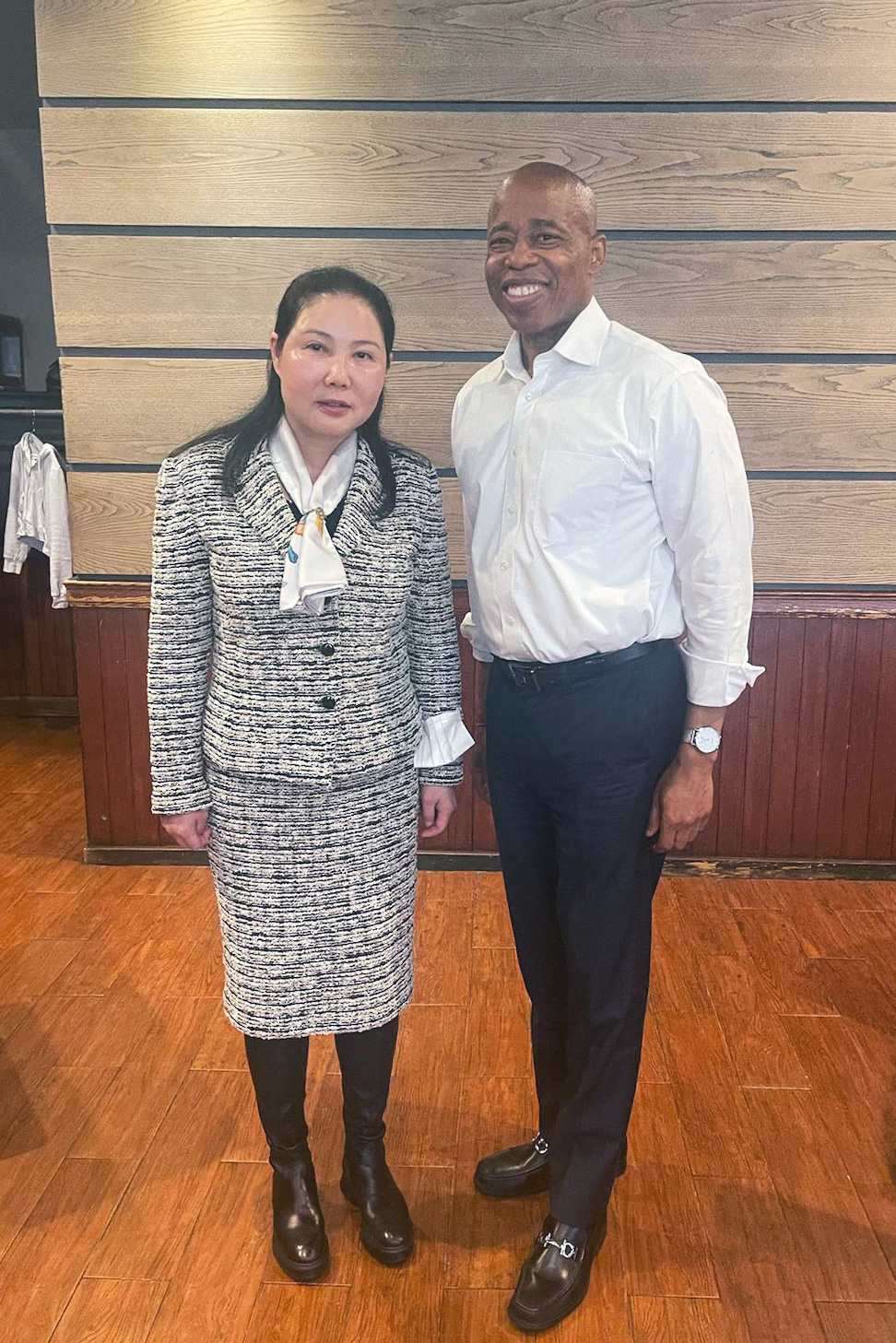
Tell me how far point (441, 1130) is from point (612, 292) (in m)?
2.30

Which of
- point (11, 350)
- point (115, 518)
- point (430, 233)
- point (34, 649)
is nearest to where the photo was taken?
point (430, 233)

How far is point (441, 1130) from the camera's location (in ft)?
7.15

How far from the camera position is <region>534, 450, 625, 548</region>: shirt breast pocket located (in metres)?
1.62

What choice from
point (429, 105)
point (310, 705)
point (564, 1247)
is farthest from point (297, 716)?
point (429, 105)

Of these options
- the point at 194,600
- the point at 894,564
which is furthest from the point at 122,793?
the point at 894,564

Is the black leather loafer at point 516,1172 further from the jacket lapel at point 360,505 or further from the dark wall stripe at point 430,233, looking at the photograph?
the dark wall stripe at point 430,233

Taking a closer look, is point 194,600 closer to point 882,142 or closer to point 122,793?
point 122,793

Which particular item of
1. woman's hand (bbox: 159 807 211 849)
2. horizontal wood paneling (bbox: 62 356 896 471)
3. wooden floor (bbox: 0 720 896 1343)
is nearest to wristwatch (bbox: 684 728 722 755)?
woman's hand (bbox: 159 807 211 849)

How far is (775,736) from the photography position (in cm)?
335

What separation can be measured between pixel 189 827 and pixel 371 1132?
640 millimetres

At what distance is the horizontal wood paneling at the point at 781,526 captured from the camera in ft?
10.6

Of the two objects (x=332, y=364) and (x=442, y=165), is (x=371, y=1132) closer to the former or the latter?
(x=332, y=364)

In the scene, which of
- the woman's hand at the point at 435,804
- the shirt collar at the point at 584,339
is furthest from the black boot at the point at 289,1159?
the shirt collar at the point at 584,339

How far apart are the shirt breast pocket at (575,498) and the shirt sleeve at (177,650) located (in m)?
0.53
